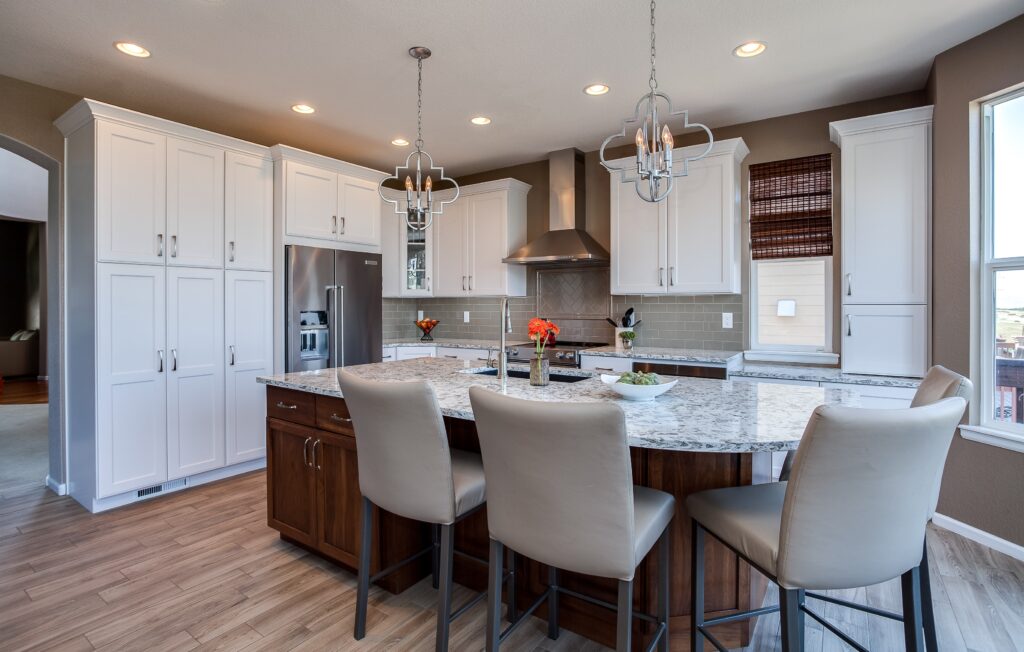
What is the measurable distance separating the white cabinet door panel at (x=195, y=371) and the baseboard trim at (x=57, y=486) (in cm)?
70

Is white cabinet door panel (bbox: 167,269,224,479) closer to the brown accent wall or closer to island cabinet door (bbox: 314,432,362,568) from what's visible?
island cabinet door (bbox: 314,432,362,568)

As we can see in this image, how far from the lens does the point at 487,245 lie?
→ 200 inches

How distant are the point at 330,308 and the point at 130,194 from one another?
1.52 metres

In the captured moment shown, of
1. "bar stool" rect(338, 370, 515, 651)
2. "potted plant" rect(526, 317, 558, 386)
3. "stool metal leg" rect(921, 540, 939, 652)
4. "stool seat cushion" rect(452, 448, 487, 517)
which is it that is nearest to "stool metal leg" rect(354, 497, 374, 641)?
"bar stool" rect(338, 370, 515, 651)

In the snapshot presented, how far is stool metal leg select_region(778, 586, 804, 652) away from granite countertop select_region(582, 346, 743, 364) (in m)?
2.52

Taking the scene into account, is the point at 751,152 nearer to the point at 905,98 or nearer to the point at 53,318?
the point at 905,98

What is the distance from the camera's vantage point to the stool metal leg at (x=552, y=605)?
1929 millimetres

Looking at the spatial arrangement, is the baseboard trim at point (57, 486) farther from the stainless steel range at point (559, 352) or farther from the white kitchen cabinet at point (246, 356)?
the stainless steel range at point (559, 352)

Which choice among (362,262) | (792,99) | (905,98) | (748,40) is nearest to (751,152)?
(792,99)

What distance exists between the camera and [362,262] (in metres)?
4.56

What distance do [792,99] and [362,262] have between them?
11.5ft

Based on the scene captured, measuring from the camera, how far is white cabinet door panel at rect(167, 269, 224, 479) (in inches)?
138

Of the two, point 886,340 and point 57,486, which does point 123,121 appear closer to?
point 57,486

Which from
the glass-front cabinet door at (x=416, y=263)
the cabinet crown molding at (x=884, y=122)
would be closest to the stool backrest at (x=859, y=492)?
the cabinet crown molding at (x=884, y=122)
